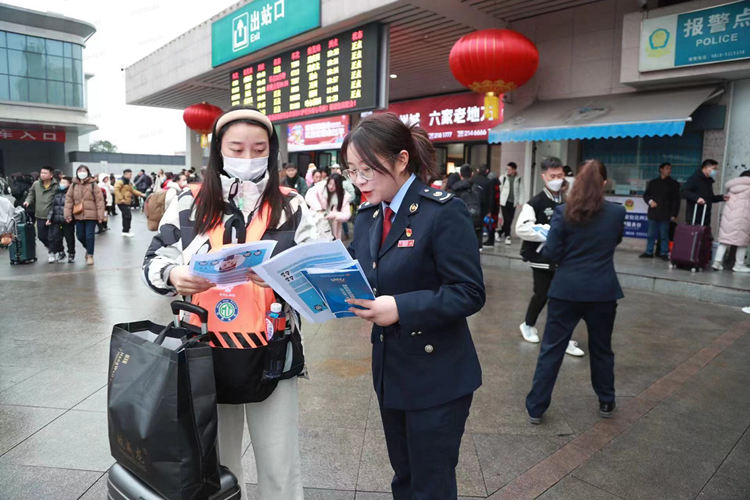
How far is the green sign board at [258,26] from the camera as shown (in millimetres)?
9555

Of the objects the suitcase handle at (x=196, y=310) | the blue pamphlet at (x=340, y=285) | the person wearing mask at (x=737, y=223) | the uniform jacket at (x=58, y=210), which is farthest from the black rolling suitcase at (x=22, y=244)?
the person wearing mask at (x=737, y=223)

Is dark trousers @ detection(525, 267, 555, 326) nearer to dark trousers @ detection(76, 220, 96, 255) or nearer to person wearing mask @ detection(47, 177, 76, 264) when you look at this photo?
dark trousers @ detection(76, 220, 96, 255)

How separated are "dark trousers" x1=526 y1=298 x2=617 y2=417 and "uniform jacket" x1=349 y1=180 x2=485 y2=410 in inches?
70.0

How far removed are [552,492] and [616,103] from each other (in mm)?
8856

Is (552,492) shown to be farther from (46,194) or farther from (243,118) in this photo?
(46,194)

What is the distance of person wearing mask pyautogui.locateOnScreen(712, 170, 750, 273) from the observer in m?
7.84

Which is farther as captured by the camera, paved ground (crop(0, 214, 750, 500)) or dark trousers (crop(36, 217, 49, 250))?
dark trousers (crop(36, 217, 49, 250))

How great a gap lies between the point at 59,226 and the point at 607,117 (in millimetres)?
10283

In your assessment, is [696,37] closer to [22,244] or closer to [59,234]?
[59,234]

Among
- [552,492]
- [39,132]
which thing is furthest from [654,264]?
[39,132]

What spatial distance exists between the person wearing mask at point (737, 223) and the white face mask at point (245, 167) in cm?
858

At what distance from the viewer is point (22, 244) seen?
29.6ft

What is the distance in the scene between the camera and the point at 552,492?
2.62 m

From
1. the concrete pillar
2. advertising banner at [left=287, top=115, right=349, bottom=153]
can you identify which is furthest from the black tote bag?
the concrete pillar
